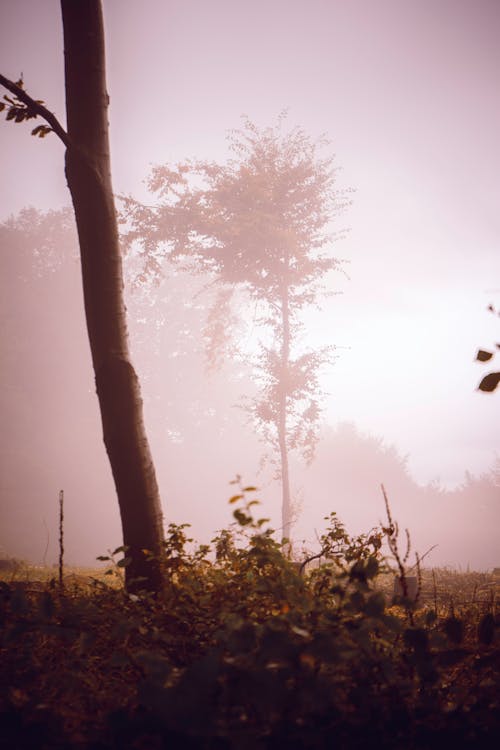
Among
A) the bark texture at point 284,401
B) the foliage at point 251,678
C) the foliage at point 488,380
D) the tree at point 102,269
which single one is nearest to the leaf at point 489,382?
the foliage at point 488,380

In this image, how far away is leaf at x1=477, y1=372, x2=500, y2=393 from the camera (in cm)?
130

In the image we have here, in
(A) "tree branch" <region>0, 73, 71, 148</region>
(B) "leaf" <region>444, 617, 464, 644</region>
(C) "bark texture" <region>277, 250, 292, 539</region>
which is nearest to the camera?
(B) "leaf" <region>444, 617, 464, 644</region>

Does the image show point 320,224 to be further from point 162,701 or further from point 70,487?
point 70,487

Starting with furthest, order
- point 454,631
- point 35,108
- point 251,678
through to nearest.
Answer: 1. point 35,108
2. point 454,631
3. point 251,678

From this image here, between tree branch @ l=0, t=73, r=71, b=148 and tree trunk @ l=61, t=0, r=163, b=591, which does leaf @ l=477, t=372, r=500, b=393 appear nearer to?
tree trunk @ l=61, t=0, r=163, b=591

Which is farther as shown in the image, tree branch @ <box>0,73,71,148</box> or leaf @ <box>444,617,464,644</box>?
tree branch @ <box>0,73,71,148</box>

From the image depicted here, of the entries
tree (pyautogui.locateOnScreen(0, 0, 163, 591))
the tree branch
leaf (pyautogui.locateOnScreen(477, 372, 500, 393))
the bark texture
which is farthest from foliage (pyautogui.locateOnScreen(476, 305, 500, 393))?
the bark texture

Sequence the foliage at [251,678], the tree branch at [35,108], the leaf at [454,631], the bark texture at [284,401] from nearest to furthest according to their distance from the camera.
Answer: the foliage at [251,678]
the leaf at [454,631]
the tree branch at [35,108]
the bark texture at [284,401]

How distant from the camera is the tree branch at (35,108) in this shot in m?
2.41

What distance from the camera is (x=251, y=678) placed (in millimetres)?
863

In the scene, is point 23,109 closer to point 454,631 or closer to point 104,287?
point 104,287

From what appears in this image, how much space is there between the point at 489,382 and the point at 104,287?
92.5 inches

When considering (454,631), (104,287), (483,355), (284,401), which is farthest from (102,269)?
(284,401)

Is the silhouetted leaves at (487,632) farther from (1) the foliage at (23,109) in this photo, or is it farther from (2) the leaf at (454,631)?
(1) the foliage at (23,109)
